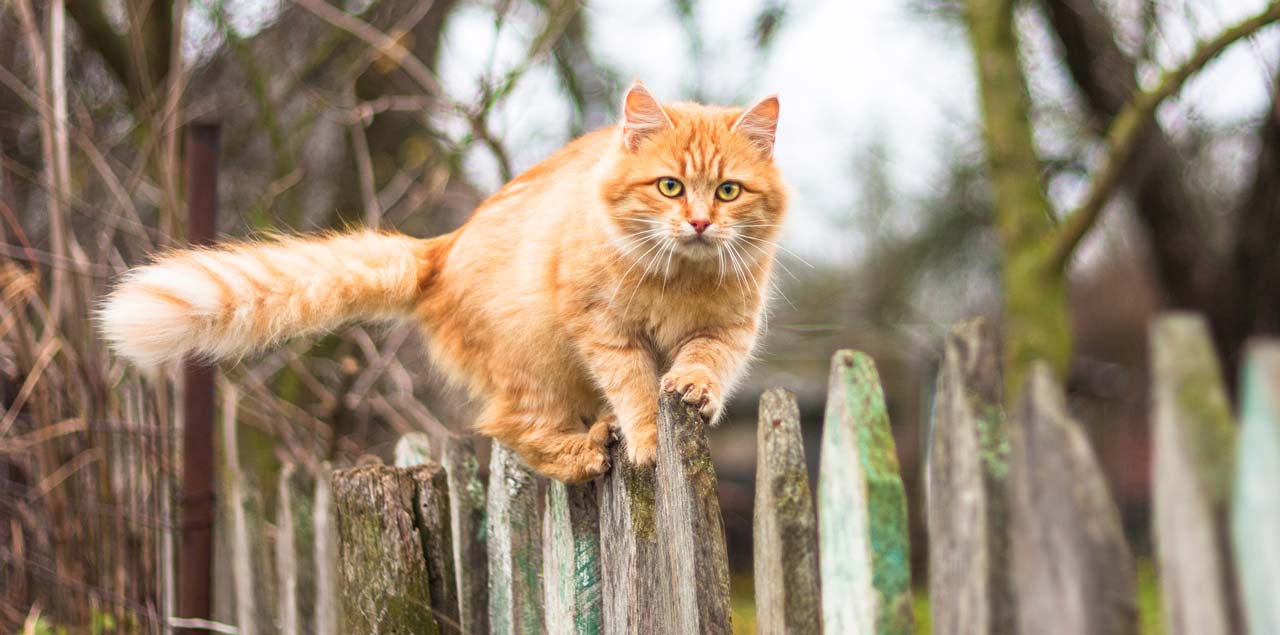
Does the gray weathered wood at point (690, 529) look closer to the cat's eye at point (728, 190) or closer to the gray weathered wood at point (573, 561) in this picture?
the gray weathered wood at point (573, 561)

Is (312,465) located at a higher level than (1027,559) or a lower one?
higher

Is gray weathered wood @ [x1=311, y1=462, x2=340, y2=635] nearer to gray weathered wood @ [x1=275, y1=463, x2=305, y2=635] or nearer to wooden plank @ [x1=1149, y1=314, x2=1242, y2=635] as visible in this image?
gray weathered wood @ [x1=275, y1=463, x2=305, y2=635]

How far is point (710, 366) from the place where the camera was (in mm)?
2447

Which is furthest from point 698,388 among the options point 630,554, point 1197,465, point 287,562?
point 287,562

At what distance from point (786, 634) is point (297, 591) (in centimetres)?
188

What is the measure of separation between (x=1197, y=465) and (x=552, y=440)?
1.72 m

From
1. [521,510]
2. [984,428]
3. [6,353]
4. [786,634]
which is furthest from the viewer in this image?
[6,353]

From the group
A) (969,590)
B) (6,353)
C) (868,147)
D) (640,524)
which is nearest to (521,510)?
(640,524)

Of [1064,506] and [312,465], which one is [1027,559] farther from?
[312,465]

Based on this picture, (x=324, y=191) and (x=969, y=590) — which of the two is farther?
(x=324, y=191)

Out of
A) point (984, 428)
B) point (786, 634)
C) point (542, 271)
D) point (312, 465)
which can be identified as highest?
point (542, 271)

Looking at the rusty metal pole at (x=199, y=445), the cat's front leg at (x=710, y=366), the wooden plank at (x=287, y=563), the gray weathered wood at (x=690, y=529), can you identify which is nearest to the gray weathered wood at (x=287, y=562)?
the wooden plank at (x=287, y=563)

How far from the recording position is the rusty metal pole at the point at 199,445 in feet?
9.71

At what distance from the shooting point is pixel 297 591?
2.94 meters
